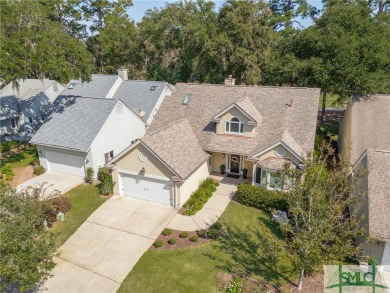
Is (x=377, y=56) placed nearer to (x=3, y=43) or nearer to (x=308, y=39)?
(x=308, y=39)

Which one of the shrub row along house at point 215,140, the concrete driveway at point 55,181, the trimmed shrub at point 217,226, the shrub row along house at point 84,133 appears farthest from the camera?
the shrub row along house at point 84,133

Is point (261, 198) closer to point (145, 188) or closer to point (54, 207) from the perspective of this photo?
point (145, 188)

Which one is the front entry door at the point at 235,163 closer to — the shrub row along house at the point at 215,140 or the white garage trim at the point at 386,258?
the shrub row along house at the point at 215,140

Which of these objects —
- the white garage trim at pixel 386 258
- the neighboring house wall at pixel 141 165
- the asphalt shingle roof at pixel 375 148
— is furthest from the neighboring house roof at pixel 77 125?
the white garage trim at pixel 386 258

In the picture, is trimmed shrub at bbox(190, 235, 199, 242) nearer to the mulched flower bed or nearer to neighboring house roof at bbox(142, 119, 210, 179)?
the mulched flower bed

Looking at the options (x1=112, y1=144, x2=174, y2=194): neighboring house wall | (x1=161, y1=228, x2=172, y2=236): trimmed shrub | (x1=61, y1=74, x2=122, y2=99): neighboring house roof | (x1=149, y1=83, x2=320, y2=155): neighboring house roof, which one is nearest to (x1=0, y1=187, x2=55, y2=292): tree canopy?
(x1=161, y1=228, x2=172, y2=236): trimmed shrub

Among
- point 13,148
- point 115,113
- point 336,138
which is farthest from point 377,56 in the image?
point 13,148
